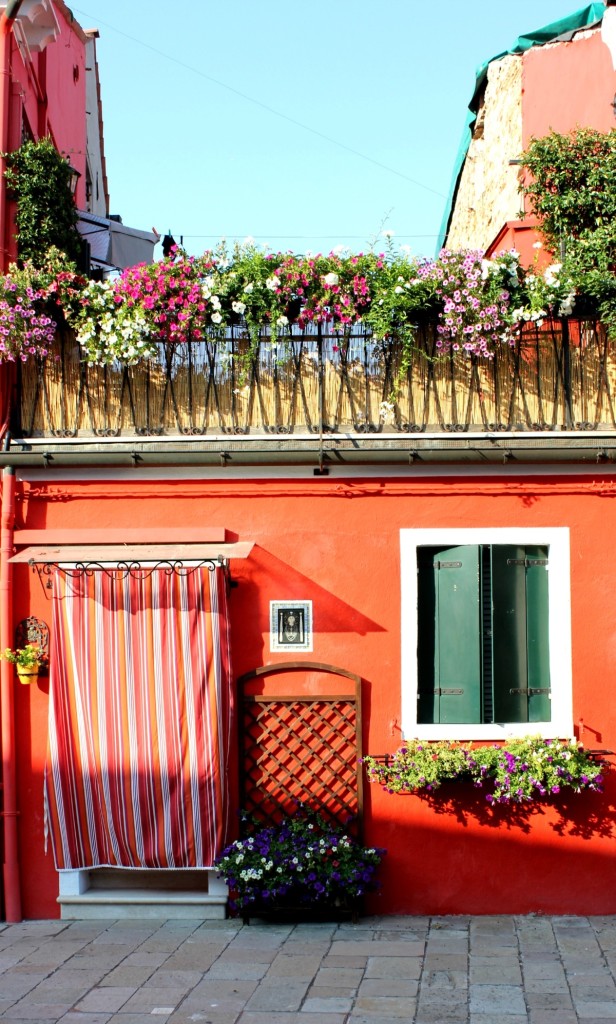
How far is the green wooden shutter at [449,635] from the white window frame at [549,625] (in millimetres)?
94

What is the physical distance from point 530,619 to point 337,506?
5.47ft

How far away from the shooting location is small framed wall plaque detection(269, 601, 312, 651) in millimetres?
8242

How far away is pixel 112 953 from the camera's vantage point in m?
7.27

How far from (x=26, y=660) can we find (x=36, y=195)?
11.7 feet

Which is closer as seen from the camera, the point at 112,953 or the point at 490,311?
the point at 112,953

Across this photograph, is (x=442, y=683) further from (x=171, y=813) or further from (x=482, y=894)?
(x=171, y=813)

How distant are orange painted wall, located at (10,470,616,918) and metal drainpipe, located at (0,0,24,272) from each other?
1900 mm

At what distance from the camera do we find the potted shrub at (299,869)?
7637 mm

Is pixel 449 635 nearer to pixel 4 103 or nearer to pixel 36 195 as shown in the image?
pixel 36 195

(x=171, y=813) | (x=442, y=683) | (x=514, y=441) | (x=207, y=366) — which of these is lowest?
(x=171, y=813)

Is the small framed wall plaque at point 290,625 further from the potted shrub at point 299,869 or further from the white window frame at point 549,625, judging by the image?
the potted shrub at point 299,869

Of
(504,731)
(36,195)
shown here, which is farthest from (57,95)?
(504,731)

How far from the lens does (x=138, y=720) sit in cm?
809

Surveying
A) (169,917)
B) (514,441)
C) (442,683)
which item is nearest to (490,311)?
(514,441)
